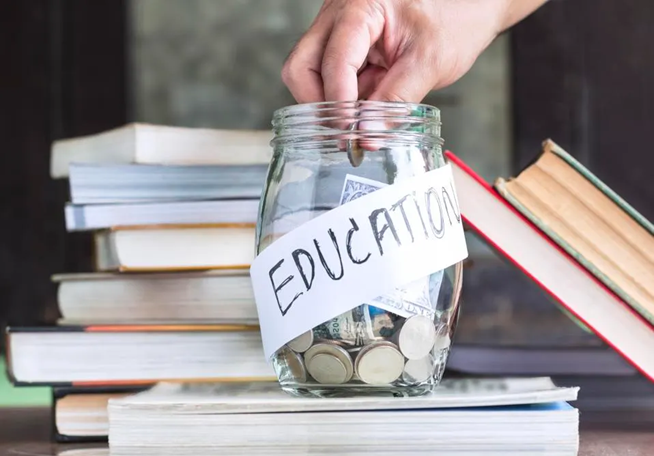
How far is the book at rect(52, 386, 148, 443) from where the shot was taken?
724 mm

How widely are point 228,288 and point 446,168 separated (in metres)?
0.25

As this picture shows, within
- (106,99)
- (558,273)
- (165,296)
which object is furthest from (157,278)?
(106,99)

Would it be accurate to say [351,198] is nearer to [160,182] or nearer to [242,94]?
[160,182]

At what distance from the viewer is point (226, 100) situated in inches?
117

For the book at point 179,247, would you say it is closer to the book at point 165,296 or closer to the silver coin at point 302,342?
the book at point 165,296

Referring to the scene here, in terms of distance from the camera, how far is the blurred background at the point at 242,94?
2.74m

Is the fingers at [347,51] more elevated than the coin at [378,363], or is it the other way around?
the fingers at [347,51]

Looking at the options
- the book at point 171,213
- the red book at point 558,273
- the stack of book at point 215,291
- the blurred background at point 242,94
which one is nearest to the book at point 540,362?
the stack of book at point 215,291

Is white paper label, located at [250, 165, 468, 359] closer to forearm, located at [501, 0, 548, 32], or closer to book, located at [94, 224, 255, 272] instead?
book, located at [94, 224, 255, 272]

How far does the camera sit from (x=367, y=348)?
60 cm

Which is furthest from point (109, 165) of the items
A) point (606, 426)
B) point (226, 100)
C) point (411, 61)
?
point (226, 100)

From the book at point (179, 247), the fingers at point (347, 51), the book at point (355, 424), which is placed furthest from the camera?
the book at point (179, 247)

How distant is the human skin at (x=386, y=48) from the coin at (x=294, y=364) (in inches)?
7.7

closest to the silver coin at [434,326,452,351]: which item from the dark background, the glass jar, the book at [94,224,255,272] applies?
the glass jar
